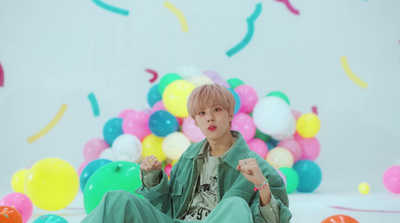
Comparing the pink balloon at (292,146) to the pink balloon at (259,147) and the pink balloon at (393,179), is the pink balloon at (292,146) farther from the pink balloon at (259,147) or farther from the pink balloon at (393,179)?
the pink balloon at (393,179)

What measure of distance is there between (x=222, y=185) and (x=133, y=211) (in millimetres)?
323

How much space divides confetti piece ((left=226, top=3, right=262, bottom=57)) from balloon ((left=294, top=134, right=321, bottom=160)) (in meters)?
1.22

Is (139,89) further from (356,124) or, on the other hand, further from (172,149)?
(356,124)

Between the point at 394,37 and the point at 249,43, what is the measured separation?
5.10 feet

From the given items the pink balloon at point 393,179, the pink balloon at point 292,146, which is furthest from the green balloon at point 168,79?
the pink balloon at point 393,179

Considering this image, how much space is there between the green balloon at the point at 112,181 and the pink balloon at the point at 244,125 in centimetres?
156

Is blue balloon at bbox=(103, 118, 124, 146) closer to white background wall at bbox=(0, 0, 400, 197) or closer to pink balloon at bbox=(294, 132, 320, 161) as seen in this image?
white background wall at bbox=(0, 0, 400, 197)

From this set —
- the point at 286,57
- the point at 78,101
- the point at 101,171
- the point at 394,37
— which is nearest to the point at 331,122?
the point at 286,57

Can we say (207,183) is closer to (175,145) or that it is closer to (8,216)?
(8,216)

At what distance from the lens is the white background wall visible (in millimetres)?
4730

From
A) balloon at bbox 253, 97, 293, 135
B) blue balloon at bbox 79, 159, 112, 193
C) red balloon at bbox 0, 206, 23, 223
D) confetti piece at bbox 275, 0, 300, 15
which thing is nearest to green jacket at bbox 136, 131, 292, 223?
red balloon at bbox 0, 206, 23, 223

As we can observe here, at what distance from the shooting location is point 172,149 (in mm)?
3477

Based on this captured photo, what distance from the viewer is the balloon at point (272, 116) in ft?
12.3

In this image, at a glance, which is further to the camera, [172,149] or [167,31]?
[167,31]
